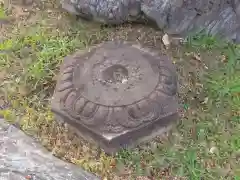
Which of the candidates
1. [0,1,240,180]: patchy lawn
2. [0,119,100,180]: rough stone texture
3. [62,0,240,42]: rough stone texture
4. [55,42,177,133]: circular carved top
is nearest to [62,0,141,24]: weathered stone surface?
[62,0,240,42]: rough stone texture

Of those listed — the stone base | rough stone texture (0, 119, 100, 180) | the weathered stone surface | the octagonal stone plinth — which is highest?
the weathered stone surface

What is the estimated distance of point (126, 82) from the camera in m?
3.38

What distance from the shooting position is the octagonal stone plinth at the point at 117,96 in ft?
10.8

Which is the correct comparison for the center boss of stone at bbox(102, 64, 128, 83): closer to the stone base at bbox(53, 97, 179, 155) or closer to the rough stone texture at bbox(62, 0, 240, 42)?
the stone base at bbox(53, 97, 179, 155)

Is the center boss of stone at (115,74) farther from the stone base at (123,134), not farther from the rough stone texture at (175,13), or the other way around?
the rough stone texture at (175,13)

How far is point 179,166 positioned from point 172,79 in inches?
25.2

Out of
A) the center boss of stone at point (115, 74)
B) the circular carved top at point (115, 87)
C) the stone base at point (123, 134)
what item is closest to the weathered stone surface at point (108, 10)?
the circular carved top at point (115, 87)

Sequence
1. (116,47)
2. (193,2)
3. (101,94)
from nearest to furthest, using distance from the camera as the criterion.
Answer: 1. (101,94)
2. (116,47)
3. (193,2)

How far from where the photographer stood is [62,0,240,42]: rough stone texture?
3910 mm

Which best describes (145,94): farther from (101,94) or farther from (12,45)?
(12,45)

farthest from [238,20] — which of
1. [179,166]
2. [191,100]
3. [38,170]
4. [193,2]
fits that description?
[38,170]

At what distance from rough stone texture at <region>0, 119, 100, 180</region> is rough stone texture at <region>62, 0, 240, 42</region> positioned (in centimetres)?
125

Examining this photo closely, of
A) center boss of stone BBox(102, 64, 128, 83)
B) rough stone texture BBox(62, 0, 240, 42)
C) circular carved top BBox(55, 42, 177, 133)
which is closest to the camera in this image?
circular carved top BBox(55, 42, 177, 133)

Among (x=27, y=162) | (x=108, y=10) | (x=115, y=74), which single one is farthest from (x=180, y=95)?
(x=27, y=162)
